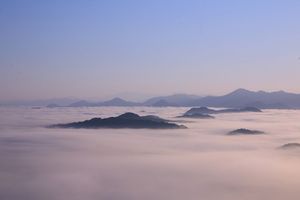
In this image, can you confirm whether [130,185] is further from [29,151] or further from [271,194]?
[29,151]

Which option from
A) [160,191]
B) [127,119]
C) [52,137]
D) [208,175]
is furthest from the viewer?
[127,119]

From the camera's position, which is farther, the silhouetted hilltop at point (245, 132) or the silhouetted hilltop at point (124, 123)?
the silhouetted hilltop at point (124, 123)

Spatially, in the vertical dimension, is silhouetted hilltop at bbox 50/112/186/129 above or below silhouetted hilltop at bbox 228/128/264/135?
above

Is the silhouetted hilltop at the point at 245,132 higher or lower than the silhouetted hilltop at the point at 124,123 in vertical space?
lower

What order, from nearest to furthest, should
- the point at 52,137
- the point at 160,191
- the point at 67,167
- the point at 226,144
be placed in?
1. the point at 160,191
2. the point at 67,167
3. the point at 226,144
4. the point at 52,137

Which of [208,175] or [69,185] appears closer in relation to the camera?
[69,185]

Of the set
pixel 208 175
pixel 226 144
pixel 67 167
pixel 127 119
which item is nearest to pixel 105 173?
pixel 67 167

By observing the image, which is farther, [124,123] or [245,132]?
[124,123]

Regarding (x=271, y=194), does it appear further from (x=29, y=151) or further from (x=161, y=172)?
(x=29, y=151)

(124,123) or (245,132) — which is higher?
(124,123)

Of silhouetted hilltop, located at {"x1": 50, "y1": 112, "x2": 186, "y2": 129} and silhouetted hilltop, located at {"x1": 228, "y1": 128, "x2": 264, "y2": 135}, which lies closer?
silhouetted hilltop, located at {"x1": 228, "y1": 128, "x2": 264, "y2": 135}
